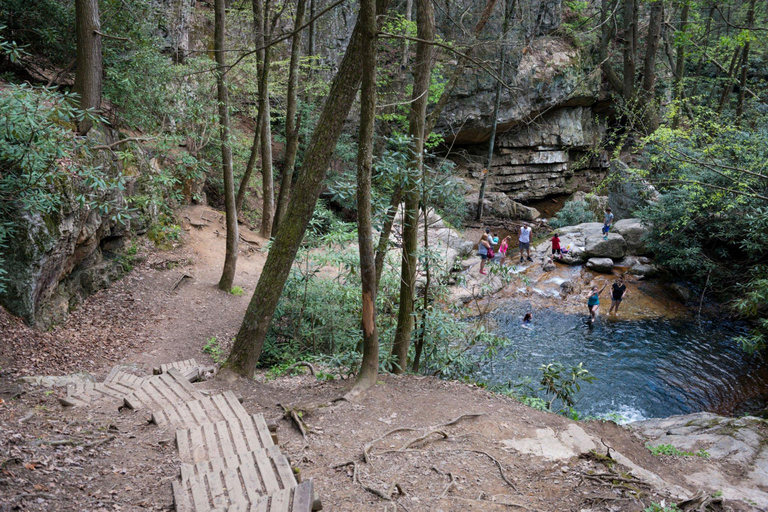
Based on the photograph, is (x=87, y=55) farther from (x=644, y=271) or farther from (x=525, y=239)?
(x=644, y=271)

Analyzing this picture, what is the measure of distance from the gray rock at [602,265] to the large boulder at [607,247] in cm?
38

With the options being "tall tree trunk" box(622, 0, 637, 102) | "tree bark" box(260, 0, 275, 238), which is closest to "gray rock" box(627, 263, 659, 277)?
"tall tree trunk" box(622, 0, 637, 102)

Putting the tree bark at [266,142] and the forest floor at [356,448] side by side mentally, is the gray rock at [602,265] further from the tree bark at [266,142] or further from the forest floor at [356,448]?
the tree bark at [266,142]

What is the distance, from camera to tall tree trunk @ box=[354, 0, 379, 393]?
495 cm

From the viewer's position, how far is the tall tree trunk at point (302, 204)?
570 centimetres

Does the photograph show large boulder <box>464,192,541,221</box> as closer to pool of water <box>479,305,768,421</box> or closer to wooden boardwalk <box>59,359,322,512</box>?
pool of water <box>479,305,768,421</box>

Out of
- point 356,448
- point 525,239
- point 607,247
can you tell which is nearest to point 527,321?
point 525,239

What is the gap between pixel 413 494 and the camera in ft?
12.3

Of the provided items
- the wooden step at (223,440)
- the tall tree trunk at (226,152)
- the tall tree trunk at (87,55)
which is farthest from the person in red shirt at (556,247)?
the tall tree trunk at (87,55)

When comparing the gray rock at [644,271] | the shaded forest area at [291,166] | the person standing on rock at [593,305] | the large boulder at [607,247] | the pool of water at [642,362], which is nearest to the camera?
the shaded forest area at [291,166]

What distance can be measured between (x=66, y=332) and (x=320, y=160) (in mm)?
5426

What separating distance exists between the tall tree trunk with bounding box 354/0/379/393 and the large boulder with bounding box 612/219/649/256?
14554 mm

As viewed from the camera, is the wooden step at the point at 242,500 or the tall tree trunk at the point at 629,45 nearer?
the wooden step at the point at 242,500

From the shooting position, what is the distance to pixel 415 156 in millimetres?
6199
